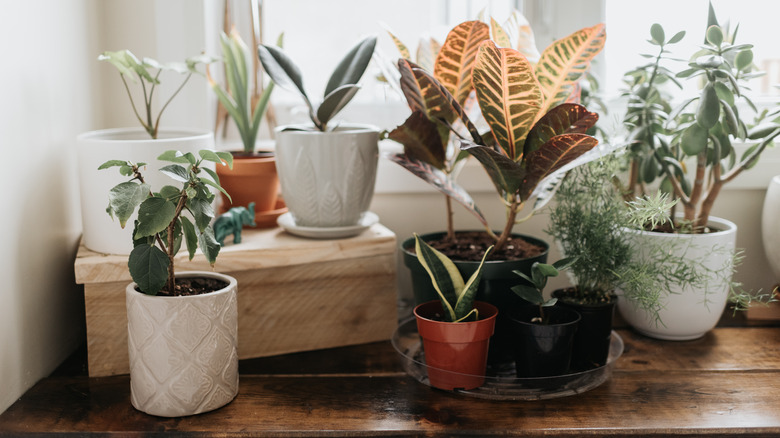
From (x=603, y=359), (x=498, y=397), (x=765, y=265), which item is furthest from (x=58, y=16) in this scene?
(x=765, y=265)

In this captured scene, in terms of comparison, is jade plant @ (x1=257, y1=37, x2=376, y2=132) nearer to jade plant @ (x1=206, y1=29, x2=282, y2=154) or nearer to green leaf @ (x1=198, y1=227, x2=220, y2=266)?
jade plant @ (x1=206, y1=29, x2=282, y2=154)

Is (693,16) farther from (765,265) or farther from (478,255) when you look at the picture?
(478,255)

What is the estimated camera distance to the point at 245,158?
1225 mm

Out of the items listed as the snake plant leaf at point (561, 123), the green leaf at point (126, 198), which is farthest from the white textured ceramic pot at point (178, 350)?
the snake plant leaf at point (561, 123)

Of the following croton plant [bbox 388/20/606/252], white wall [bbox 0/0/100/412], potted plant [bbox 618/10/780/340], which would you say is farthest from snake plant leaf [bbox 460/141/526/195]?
white wall [bbox 0/0/100/412]

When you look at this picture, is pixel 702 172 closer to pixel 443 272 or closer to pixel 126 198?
pixel 443 272

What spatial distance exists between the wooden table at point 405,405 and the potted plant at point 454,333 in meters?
0.03

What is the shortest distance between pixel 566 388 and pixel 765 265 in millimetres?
630

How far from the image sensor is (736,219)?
1362mm

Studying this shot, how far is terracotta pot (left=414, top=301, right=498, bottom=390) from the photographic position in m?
0.94

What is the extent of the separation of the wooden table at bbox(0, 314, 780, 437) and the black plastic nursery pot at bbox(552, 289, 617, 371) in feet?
0.13

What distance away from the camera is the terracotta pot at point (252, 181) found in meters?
1.18

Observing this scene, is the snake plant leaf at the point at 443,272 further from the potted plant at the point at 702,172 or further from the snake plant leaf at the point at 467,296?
the potted plant at the point at 702,172

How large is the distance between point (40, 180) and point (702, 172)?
101cm
